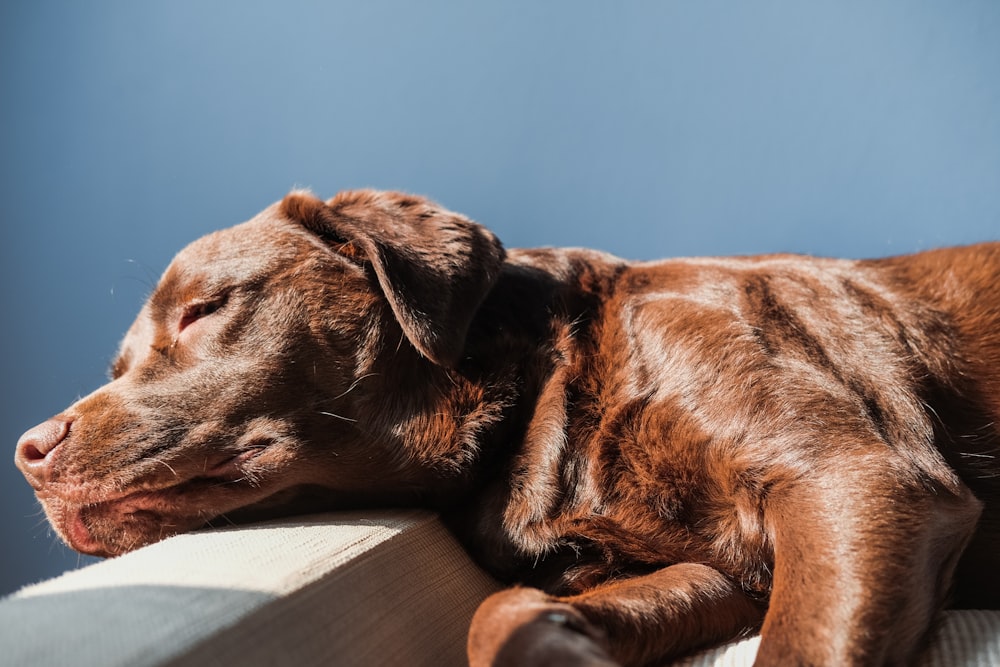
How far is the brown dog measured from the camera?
152 cm

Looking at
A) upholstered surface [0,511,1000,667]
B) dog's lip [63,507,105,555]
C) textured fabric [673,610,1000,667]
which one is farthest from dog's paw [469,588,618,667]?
dog's lip [63,507,105,555]

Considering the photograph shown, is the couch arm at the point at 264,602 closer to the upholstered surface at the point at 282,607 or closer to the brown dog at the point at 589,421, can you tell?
the upholstered surface at the point at 282,607

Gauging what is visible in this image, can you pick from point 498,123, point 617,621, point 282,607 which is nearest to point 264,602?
point 282,607

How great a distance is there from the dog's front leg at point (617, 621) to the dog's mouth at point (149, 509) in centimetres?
78

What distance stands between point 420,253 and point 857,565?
4.03 feet

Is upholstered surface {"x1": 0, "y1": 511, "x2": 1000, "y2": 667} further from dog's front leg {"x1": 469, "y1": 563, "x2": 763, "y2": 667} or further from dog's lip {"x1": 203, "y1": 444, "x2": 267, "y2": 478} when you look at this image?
dog's lip {"x1": 203, "y1": 444, "x2": 267, "y2": 478}

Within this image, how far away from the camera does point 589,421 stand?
1901 millimetres

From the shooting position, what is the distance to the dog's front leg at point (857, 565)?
1362 mm

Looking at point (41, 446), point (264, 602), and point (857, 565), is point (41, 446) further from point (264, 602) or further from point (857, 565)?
point (857, 565)

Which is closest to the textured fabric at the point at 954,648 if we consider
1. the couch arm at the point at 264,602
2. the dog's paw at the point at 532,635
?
the dog's paw at the point at 532,635

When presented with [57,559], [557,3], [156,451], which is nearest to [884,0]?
[557,3]

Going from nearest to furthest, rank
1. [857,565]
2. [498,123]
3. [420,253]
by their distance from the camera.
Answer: [857,565]
[420,253]
[498,123]

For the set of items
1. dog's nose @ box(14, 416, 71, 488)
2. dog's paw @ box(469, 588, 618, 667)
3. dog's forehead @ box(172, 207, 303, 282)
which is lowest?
dog's nose @ box(14, 416, 71, 488)

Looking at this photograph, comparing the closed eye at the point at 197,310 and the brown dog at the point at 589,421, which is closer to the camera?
the brown dog at the point at 589,421
